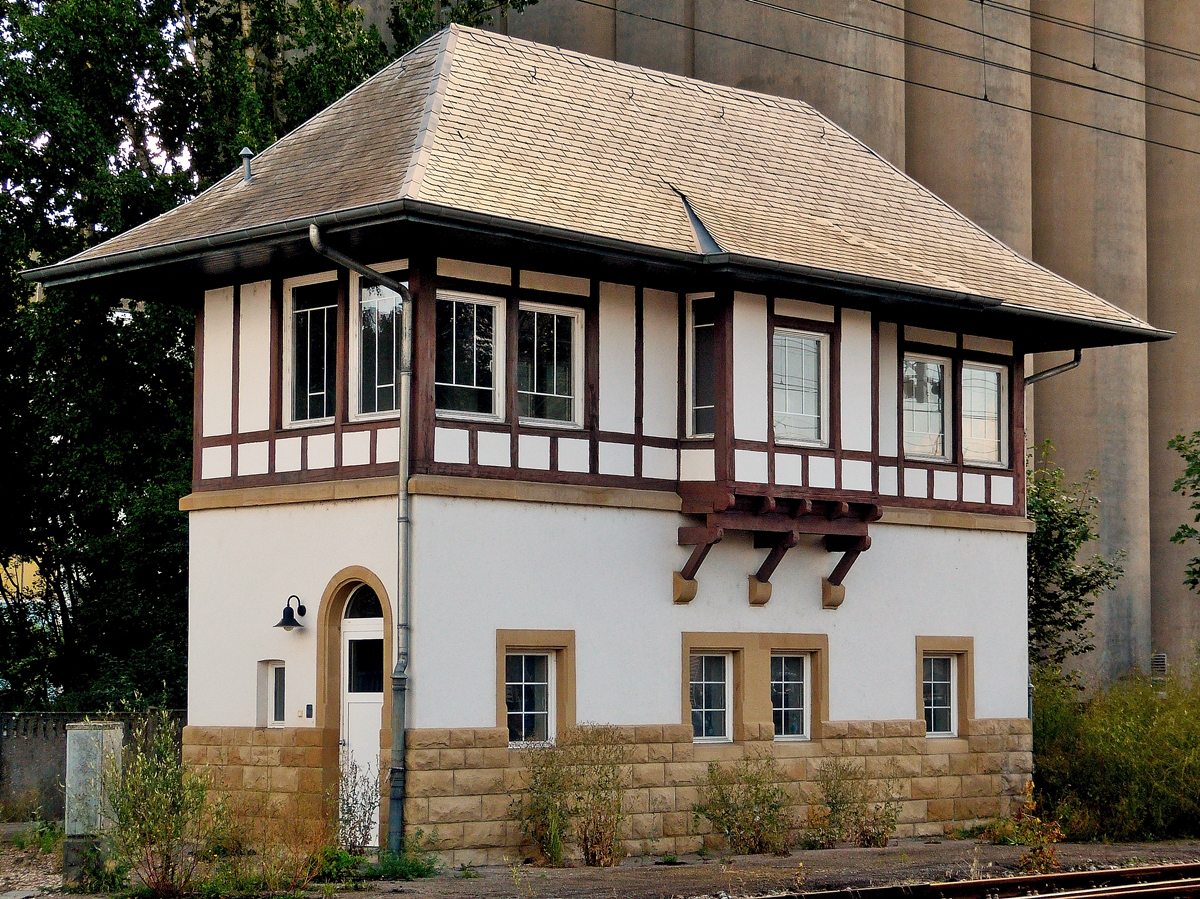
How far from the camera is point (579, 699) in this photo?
19.5 meters

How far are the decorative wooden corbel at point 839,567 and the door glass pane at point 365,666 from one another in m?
5.68

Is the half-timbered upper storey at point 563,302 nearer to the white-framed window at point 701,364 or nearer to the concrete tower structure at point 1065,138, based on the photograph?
the white-framed window at point 701,364

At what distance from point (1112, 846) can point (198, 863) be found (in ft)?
35.0

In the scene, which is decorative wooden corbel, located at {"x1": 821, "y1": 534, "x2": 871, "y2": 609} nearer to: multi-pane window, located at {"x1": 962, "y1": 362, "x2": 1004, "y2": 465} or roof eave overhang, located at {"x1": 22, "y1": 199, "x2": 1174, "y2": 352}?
multi-pane window, located at {"x1": 962, "y1": 362, "x2": 1004, "y2": 465}

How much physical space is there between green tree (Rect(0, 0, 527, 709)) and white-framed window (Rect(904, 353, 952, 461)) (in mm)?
10785

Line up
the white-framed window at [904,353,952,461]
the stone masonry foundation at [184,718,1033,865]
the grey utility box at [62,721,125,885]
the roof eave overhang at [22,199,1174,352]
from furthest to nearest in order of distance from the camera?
the white-framed window at [904,353,952,461], the stone masonry foundation at [184,718,1033,865], the roof eave overhang at [22,199,1174,352], the grey utility box at [62,721,125,885]

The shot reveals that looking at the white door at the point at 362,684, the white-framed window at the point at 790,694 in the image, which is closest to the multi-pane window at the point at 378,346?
the white door at the point at 362,684

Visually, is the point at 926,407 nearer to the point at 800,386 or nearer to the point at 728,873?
the point at 800,386

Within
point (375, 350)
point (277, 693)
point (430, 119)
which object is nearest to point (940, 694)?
point (277, 693)

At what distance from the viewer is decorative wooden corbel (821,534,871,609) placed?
71.2 ft

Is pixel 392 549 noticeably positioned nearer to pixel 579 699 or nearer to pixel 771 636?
pixel 579 699

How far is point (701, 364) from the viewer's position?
20.7m

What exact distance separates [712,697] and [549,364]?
435 cm

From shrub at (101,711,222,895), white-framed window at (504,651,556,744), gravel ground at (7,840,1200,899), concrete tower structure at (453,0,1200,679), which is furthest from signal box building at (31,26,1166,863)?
concrete tower structure at (453,0,1200,679)
